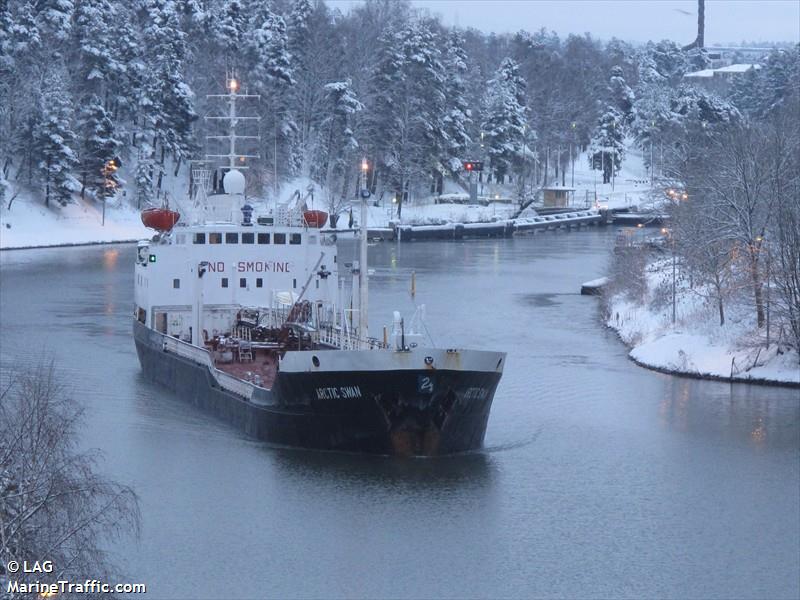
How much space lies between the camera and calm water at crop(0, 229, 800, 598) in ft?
79.1

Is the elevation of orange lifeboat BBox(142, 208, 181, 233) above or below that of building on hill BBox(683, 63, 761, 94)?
below

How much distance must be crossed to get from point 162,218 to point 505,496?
702 inches

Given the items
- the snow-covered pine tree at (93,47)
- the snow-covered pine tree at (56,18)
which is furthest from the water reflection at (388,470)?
the snow-covered pine tree at (56,18)

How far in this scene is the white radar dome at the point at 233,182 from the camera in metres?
43.1

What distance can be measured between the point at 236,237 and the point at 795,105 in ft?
233

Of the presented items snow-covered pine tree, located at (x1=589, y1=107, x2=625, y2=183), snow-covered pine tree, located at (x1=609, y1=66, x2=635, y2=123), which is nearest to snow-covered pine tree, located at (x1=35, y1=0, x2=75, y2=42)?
snow-covered pine tree, located at (x1=589, y1=107, x2=625, y2=183)

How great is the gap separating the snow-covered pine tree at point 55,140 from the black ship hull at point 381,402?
2164 inches

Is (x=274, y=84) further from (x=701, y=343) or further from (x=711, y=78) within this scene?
(x=711, y=78)

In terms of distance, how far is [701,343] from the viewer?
4556cm

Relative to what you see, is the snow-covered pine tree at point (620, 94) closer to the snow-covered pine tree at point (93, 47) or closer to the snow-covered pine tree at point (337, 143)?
the snow-covered pine tree at point (337, 143)

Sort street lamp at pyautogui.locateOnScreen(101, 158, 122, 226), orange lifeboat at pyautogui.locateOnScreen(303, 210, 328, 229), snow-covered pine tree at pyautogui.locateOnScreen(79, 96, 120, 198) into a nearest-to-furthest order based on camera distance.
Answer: orange lifeboat at pyautogui.locateOnScreen(303, 210, 328, 229) < snow-covered pine tree at pyautogui.locateOnScreen(79, 96, 120, 198) < street lamp at pyautogui.locateOnScreen(101, 158, 122, 226)

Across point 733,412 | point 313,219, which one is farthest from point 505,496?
point 313,219

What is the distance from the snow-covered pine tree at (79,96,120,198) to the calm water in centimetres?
4249

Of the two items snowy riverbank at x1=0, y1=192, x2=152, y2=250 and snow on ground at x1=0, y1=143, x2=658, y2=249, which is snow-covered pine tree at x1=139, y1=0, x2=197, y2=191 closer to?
snow on ground at x1=0, y1=143, x2=658, y2=249
